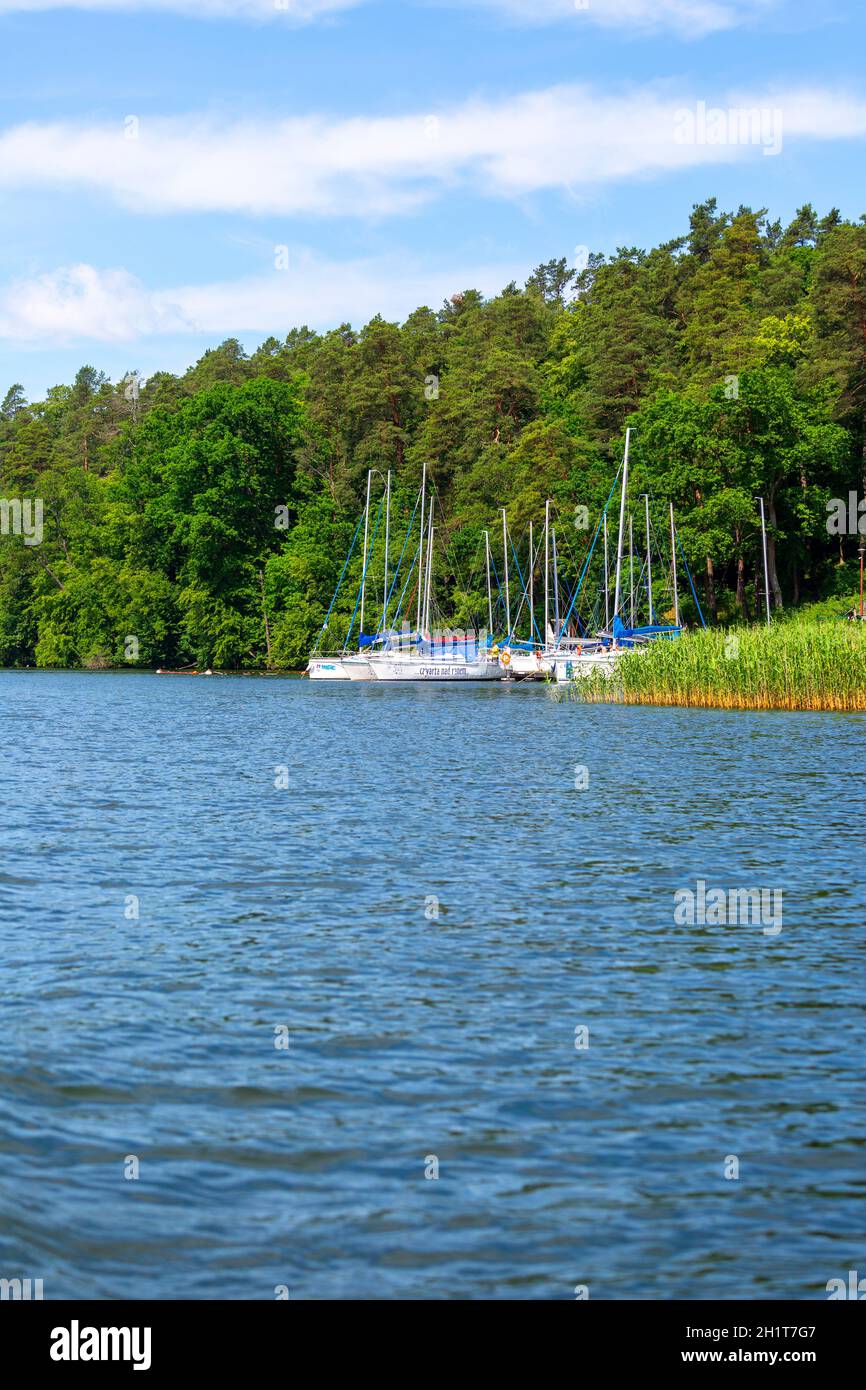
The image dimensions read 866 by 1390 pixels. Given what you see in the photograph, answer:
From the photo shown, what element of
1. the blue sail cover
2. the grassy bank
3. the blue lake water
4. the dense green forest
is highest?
the dense green forest

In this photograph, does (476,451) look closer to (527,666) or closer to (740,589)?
(527,666)

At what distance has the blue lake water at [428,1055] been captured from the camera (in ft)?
24.1

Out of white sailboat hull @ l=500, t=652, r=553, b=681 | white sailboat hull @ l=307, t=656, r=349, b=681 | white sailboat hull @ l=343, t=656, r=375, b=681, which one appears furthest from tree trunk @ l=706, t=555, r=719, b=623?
white sailboat hull @ l=307, t=656, r=349, b=681

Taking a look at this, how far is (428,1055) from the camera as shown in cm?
1030

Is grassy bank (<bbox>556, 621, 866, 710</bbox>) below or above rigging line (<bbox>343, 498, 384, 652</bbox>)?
below

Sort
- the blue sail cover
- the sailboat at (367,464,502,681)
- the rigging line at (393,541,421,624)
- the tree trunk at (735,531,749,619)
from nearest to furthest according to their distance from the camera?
the blue sail cover, the tree trunk at (735,531,749,619), the sailboat at (367,464,502,681), the rigging line at (393,541,421,624)

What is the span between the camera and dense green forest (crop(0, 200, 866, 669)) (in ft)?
270

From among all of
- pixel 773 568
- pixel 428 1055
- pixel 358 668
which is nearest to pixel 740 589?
pixel 773 568

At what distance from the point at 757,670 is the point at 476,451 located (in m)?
64.8

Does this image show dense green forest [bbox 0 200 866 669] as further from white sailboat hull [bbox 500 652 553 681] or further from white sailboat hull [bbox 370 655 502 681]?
white sailboat hull [bbox 370 655 502 681]

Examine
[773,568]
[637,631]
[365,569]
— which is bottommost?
[637,631]

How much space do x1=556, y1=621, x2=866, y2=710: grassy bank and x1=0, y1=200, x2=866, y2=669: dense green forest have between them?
28.4m

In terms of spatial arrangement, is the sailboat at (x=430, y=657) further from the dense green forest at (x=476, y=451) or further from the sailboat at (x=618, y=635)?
the dense green forest at (x=476, y=451)

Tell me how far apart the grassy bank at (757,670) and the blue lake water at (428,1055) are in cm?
2164
